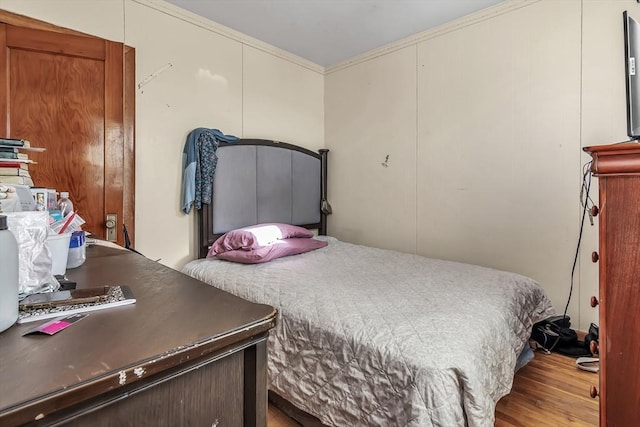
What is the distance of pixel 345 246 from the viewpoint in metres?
3.14

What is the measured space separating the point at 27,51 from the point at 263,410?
7.89 ft

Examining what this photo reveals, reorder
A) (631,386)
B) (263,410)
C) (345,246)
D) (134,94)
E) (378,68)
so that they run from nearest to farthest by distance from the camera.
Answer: (263,410) < (631,386) < (134,94) < (345,246) < (378,68)

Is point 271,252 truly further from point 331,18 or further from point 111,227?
point 331,18

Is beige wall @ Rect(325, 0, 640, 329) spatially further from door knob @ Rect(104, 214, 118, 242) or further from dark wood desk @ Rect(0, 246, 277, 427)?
dark wood desk @ Rect(0, 246, 277, 427)

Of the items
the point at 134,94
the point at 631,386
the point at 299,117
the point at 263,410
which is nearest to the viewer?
the point at 263,410

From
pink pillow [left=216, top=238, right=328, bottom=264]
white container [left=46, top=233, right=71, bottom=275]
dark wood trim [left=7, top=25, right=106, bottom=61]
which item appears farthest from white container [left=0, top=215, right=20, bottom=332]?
dark wood trim [left=7, top=25, right=106, bottom=61]

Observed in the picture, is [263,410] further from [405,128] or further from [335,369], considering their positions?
[405,128]

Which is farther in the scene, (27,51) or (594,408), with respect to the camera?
(27,51)

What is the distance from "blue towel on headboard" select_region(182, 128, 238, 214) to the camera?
105 inches

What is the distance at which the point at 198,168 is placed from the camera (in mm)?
2699

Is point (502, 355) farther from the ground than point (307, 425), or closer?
farther from the ground

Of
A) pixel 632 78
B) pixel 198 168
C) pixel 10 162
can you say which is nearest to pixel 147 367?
pixel 10 162

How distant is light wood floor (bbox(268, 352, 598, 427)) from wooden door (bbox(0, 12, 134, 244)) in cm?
174

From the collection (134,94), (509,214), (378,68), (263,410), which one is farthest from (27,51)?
(509,214)
